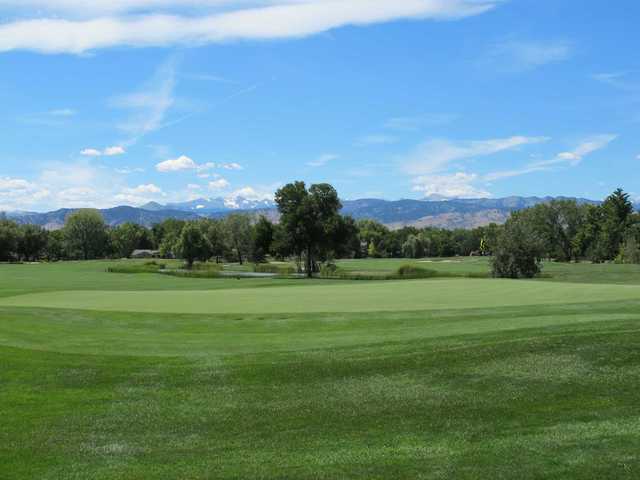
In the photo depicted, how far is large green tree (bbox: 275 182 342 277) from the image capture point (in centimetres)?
9088

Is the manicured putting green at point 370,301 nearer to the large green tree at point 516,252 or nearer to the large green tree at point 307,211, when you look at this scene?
the large green tree at point 516,252

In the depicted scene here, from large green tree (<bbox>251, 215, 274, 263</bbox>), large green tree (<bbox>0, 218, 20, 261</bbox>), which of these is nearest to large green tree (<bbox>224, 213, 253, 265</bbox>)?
large green tree (<bbox>251, 215, 274, 263</bbox>)

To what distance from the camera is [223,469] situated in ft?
32.9

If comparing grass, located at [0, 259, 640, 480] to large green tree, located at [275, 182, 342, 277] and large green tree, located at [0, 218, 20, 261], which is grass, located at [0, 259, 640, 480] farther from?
large green tree, located at [0, 218, 20, 261]

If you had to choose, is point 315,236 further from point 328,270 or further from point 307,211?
point 328,270

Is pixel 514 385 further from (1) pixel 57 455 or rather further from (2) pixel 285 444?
(1) pixel 57 455

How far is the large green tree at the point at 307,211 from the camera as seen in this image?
90.9 m

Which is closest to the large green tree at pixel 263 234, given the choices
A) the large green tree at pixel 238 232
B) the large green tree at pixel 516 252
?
the large green tree at pixel 238 232

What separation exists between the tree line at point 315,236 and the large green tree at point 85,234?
272mm

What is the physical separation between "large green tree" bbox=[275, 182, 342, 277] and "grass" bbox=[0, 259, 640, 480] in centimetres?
6847

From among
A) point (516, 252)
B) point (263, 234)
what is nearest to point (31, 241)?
point (263, 234)

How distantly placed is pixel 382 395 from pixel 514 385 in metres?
2.85

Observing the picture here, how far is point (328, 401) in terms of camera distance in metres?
13.3

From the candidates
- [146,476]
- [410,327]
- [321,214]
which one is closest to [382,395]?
[146,476]
